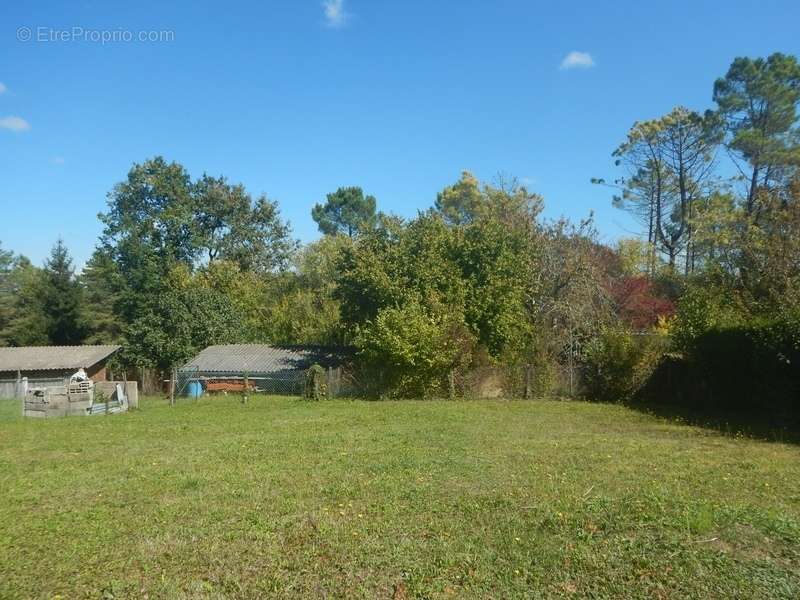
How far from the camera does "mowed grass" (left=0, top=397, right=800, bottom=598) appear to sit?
5066mm

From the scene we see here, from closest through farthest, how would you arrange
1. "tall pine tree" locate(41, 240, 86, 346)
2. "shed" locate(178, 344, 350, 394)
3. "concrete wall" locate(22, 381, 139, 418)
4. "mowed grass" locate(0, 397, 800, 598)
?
1. "mowed grass" locate(0, 397, 800, 598)
2. "concrete wall" locate(22, 381, 139, 418)
3. "shed" locate(178, 344, 350, 394)
4. "tall pine tree" locate(41, 240, 86, 346)

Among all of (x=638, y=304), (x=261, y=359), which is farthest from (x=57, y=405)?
(x=638, y=304)

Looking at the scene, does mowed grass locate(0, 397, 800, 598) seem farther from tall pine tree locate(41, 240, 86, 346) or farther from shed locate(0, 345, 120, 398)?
tall pine tree locate(41, 240, 86, 346)

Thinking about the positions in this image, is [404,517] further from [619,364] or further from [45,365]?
[45,365]

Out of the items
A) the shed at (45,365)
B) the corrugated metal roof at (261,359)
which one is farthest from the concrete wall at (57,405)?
the shed at (45,365)

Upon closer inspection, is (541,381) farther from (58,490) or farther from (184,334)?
(184,334)

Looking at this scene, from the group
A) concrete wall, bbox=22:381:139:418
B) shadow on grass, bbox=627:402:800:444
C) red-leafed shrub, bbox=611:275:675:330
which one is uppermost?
red-leafed shrub, bbox=611:275:675:330

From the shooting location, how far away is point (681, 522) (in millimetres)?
5918

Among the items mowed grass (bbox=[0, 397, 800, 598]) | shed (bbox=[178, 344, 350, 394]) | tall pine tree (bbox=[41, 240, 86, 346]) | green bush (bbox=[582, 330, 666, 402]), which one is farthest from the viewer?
tall pine tree (bbox=[41, 240, 86, 346])

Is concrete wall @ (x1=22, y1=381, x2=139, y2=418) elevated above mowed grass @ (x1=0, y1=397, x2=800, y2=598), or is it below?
above

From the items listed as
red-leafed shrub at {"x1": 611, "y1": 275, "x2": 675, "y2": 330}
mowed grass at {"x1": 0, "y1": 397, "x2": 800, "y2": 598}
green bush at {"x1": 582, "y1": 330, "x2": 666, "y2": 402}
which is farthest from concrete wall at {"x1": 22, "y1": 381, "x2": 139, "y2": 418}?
red-leafed shrub at {"x1": 611, "y1": 275, "x2": 675, "y2": 330}

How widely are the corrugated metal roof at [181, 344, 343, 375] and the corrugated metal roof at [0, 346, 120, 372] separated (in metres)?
9.37

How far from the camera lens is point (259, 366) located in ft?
86.5

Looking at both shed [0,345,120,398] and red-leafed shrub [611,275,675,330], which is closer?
red-leafed shrub [611,275,675,330]
